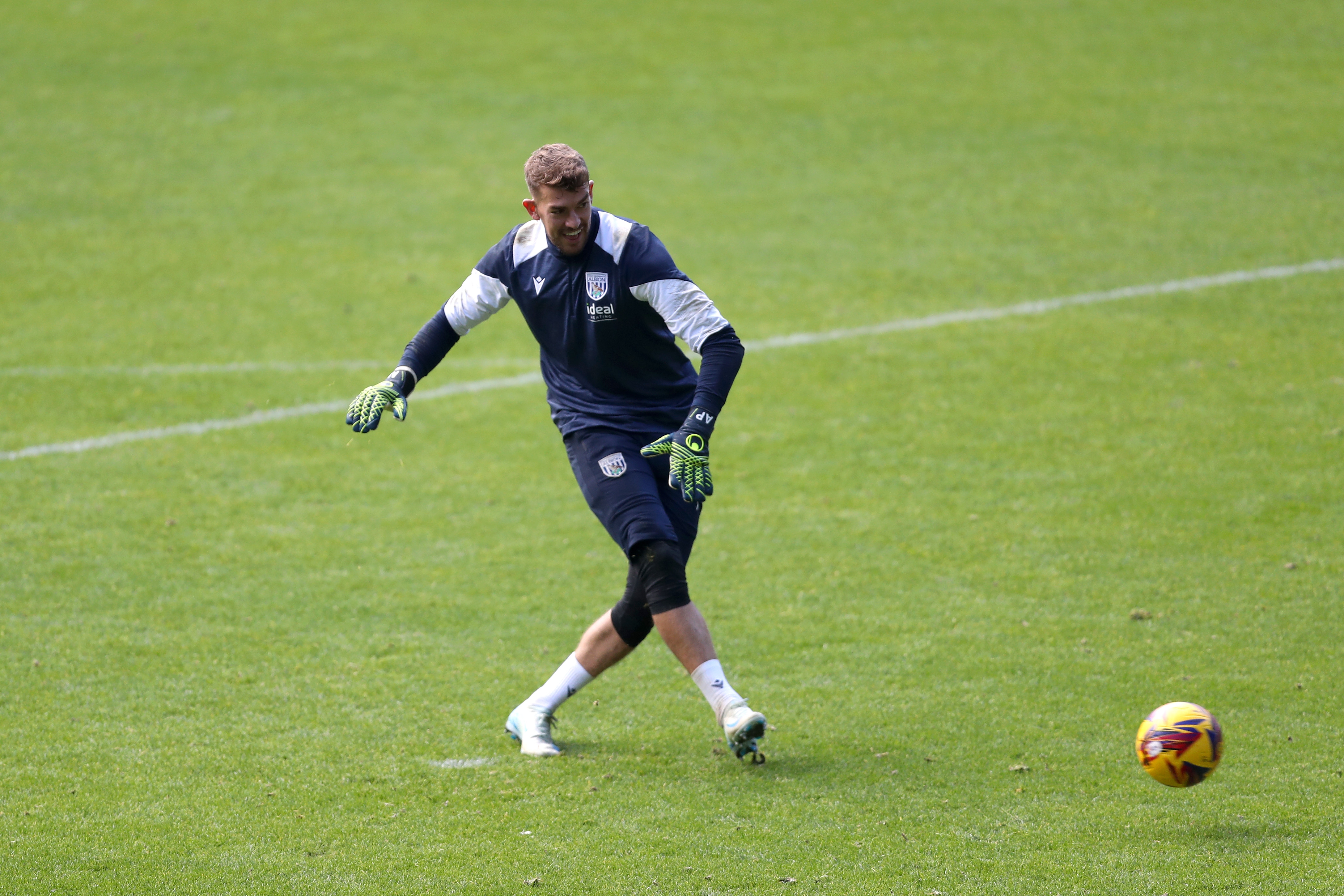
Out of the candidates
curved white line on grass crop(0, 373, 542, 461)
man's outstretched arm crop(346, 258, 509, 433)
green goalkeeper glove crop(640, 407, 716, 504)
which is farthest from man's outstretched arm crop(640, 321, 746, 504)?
curved white line on grass crop(0, 373, 542, 461)

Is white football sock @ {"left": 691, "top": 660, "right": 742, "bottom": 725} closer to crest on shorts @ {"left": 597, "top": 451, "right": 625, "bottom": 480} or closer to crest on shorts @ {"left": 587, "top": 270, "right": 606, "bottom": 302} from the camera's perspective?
crest on shorts @ {"left": 597, "top": 451, "right": 625, "bottom": 480}

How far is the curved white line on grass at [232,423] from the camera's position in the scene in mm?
9305

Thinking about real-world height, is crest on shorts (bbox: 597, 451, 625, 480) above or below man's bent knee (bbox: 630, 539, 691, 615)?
above

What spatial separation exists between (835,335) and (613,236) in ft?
20.9

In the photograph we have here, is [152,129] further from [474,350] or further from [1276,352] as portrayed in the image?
[1276,352]

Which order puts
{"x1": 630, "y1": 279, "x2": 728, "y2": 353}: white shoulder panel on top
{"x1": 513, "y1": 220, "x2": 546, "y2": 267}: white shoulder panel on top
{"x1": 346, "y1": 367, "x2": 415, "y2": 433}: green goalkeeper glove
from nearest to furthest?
{"x1": 630, "y1": 279, "x2": 728, "y2": 353}: white shoulder panel on top → {"x1": 346, "y1": 367, "x2": 415, "y2": 433}: green goalkeeper glove → {"x1": 513, "y1": 220, "x2": 546, "y2": 267}: white shoulder panel on top

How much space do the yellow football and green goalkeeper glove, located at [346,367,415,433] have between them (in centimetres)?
314

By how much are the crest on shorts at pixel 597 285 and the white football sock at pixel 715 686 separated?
152 centimetres

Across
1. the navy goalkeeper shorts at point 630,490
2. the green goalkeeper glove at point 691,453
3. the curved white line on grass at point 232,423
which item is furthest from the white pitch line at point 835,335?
the green goalkeeper glove at point 691,453

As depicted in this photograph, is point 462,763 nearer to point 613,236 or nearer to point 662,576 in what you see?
point 662,576

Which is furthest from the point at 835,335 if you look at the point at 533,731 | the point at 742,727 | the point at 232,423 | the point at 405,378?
the point at 742,727

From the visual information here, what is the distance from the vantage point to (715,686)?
5301mm

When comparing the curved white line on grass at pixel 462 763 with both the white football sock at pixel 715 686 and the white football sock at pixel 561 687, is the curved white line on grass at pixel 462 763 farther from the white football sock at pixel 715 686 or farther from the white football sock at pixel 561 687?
the white football sock at pixel 715 686

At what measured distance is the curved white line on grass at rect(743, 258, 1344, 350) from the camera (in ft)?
37.9
